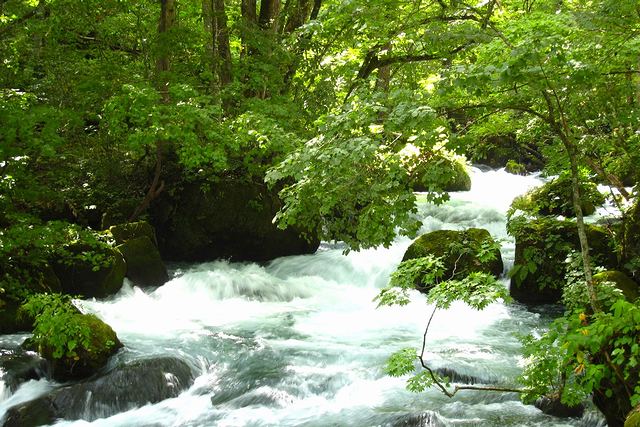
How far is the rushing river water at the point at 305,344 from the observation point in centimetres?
606

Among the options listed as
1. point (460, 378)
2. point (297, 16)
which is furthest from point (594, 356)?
point (297, 16)

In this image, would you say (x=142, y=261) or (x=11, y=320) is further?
(x=142, y=261)

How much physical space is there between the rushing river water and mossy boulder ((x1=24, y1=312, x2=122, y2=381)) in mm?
223

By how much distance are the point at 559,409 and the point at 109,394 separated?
15.2 feet

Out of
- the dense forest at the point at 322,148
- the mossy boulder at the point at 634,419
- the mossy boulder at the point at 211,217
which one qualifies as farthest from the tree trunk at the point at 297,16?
the mossy boulder at the point at 634,419

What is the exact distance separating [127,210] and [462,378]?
25.2 feet

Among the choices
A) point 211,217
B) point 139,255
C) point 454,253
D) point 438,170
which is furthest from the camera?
point 211,217

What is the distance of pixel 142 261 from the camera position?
1041 cm

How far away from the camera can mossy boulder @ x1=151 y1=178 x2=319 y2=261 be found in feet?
39.7

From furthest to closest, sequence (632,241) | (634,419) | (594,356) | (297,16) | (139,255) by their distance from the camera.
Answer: (297,16) < (139,255) < (632,241) < (594,356) < (634,419)

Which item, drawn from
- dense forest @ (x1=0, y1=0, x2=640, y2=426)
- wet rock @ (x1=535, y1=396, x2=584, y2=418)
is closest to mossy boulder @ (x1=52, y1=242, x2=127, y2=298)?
dense forest @ (x1=0, y1=0, x2=640, y2=426)

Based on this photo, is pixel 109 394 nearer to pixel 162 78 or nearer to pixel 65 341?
pixel 65 341

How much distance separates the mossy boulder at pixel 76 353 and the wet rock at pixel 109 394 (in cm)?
24

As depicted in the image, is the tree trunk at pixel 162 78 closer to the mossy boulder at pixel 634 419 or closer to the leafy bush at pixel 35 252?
the leafy bush at pixel 35 252
